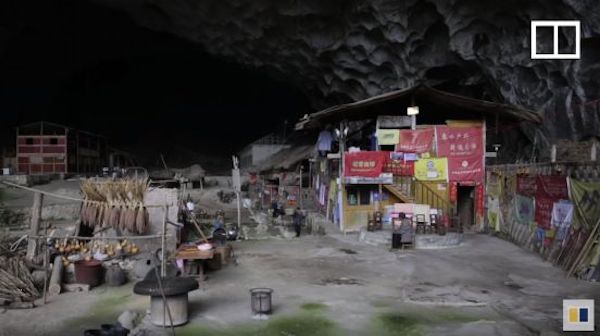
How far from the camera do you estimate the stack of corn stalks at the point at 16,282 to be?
10.4 metres

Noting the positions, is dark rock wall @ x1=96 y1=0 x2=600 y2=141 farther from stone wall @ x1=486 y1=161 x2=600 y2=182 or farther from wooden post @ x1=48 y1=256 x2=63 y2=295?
wooden post @ x1=48 y1=256 x2=63 y2=295

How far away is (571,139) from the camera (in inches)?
833

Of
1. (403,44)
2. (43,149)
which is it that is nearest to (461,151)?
(403,44)

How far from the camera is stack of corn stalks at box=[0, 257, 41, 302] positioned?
1044 centimetres

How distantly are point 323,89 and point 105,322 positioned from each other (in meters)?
29.4

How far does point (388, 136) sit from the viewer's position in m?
20.2

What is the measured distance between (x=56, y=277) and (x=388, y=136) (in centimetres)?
1323

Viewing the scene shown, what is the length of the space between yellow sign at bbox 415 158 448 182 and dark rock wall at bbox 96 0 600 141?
5.86 meters

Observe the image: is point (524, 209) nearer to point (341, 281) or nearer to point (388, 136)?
point (388, 136)

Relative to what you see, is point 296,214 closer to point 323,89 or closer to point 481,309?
point 481,309

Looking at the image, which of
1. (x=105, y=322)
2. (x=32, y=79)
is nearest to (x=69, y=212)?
(x=105, y=322)

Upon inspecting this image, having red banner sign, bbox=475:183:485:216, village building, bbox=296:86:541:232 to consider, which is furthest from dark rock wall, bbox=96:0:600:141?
red banner sign, bbox=475:183:485:216

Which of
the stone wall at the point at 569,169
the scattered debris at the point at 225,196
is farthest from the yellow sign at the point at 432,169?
the scattered debris at the point at 225,196

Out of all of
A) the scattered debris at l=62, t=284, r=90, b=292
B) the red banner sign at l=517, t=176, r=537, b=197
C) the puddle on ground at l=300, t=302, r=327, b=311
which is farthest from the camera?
the red banner sign at l=517, t=176, r=537, b=197
